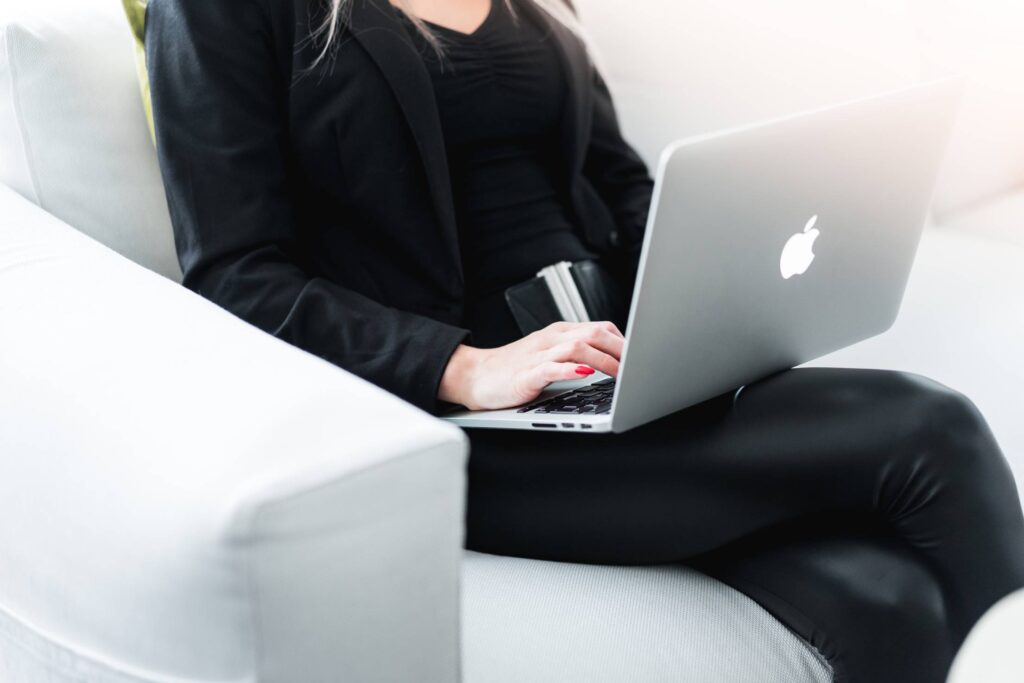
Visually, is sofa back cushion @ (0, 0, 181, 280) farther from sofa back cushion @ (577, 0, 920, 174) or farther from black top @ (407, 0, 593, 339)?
sofa back cushion @ (577, 0, 920, 174)

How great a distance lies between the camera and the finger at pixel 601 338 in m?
0.92

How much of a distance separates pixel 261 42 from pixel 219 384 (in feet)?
1.60

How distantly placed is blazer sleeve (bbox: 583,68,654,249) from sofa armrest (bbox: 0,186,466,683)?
2.37ft

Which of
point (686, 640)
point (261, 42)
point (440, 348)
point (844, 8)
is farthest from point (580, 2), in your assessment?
point (686, 640)

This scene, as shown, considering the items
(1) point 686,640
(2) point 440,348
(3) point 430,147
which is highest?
(3) point 430,147

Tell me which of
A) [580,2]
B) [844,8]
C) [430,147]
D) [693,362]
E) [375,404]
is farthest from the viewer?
[580,2]

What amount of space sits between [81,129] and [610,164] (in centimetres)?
61

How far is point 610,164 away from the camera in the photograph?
1380 mm

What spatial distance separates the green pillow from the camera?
105 centimetres

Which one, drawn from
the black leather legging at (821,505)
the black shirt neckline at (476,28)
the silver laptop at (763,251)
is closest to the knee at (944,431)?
the black leather legging at (821,505)

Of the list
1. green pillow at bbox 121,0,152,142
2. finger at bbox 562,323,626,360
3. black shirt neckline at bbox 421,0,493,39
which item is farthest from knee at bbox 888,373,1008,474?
green pillow at bbox 121,0,152,142

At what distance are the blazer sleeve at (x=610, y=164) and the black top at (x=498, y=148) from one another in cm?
15

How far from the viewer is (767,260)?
829 mm

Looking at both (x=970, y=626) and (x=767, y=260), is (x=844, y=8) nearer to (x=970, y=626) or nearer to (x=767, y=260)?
(x=767, y=260)
